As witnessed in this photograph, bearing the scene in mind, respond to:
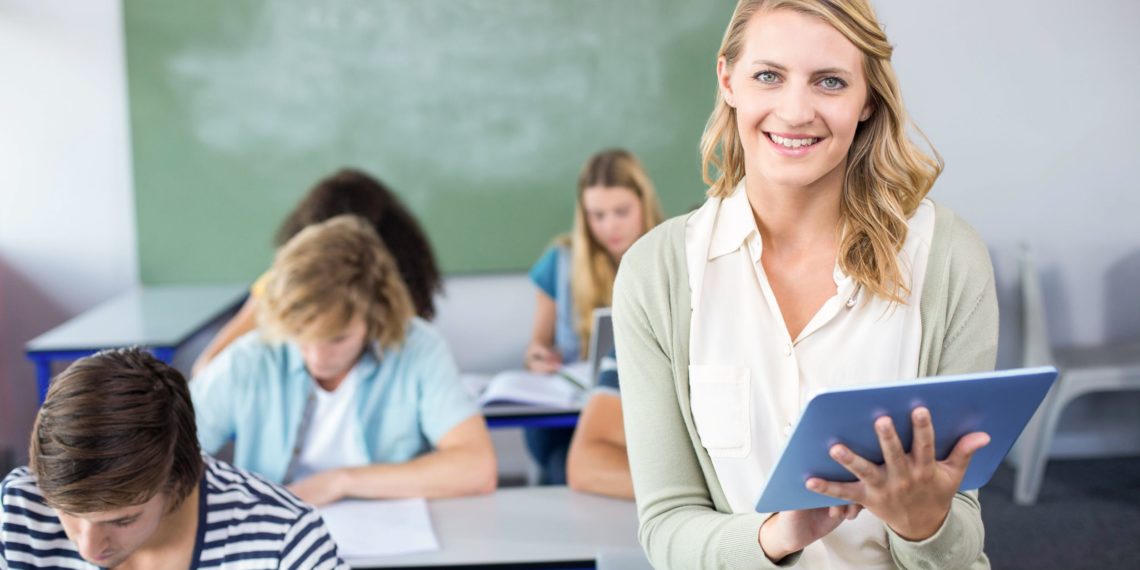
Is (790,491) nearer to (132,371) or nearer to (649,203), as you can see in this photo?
(132,371)

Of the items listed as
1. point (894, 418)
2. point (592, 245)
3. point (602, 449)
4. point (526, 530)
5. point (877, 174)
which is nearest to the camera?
point (894, 418)

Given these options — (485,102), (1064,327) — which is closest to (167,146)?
(485,102)

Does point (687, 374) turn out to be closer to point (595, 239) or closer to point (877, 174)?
point (877, 174)

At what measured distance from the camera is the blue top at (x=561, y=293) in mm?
3891

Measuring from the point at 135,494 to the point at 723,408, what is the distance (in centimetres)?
74

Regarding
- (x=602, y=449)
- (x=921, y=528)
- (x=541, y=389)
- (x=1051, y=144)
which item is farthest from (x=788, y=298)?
(x=1051, y=144)

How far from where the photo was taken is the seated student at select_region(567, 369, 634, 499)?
235 centimetres

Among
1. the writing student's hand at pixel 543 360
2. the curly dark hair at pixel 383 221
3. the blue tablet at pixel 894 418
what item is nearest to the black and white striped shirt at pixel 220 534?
the blue tablet at pixel 894 418

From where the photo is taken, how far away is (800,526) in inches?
45.8

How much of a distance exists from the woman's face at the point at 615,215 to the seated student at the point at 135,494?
2.13 metres

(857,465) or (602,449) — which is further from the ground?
(857,465)

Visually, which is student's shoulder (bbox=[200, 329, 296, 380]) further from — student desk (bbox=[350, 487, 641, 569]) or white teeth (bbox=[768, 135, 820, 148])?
white teeth (bbox=[768, 135, 820, 148])

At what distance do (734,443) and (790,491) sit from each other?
0.60 feet

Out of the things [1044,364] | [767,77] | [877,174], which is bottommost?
[1044,364]
